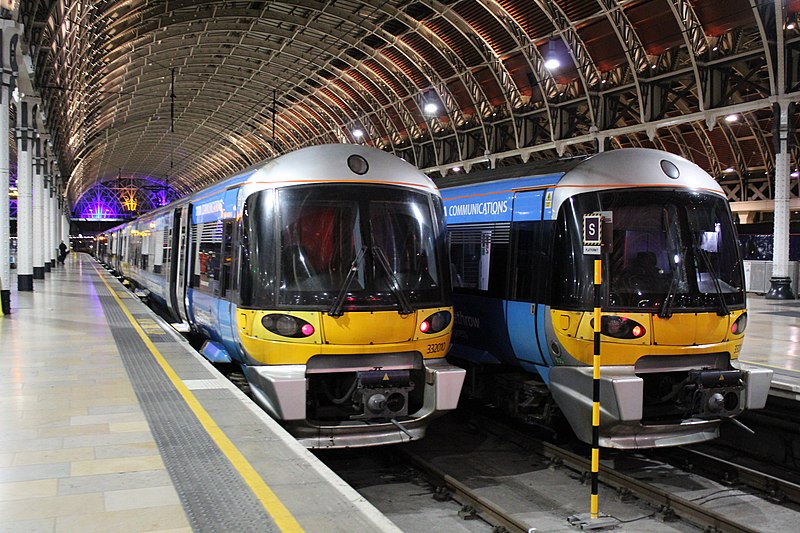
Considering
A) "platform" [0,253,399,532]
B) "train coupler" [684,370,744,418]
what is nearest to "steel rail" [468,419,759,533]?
"train coupler" [684,370,744,418]

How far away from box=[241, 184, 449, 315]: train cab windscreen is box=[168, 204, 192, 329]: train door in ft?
14.8

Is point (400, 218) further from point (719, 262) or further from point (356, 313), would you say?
point (719, 262)

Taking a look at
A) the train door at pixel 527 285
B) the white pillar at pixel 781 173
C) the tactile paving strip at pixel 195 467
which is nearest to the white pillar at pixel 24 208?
the tactile paving strip at pixel 195 467

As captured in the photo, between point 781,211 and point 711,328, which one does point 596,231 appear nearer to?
point 711,328

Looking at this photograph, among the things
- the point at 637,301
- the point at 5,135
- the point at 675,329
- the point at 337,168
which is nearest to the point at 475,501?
the point at 637,301

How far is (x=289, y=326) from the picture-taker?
755 cm

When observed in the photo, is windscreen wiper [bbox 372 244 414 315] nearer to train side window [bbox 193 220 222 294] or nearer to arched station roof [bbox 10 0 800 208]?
train side window [bbox 193 220 222 294]

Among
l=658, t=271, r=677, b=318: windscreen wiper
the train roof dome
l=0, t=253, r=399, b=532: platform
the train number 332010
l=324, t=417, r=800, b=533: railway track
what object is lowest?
l=324, t=417, r=800, b=533: railway track

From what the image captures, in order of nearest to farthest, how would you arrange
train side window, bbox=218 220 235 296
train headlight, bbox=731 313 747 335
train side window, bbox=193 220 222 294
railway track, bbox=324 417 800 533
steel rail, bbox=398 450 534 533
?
steel rail, bbox=398 450 534 533, railway track, bbox=324 417 800 533, train headlight, bbox=731 313 747 335, train side window, bbox=218 220 235 296, train side window, bbox=193 220 222 294

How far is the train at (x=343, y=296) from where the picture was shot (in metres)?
7.55

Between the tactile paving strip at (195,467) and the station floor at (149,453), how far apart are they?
10 millimetres

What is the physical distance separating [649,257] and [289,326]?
386 cm

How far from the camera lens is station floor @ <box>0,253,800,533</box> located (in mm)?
4473

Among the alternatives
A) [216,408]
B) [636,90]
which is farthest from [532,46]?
[216,408]
